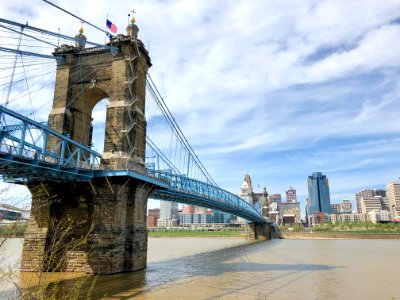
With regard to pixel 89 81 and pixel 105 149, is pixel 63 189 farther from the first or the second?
pixel 89 81

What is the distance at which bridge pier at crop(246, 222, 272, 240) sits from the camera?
92.1m

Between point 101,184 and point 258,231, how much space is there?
7543 centimetres

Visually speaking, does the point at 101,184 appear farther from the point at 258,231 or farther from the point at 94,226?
the point at 258,231

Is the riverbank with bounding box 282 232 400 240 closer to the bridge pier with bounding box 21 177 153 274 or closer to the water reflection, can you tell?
the water reflection

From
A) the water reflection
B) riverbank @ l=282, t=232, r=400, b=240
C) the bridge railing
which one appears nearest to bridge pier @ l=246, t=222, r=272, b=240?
riverbank @ l=282, t=232, r=400, b=240

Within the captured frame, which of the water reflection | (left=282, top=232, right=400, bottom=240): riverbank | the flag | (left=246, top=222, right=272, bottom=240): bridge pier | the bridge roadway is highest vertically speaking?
the flag

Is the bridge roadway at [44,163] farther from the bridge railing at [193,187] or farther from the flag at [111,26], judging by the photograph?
the flag at [111,26]

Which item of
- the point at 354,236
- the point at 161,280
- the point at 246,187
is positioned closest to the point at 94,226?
the point at 161,280

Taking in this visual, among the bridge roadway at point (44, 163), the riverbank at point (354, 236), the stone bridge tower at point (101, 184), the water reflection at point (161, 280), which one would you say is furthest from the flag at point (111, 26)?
the riverbank at point (354, 236)

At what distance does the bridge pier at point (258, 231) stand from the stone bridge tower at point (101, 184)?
2790 inches

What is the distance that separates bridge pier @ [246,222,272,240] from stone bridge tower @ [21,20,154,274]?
7086 cm

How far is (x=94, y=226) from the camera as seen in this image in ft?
75.4

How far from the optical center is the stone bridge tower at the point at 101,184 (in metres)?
22.8

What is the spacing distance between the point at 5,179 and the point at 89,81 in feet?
30.9
